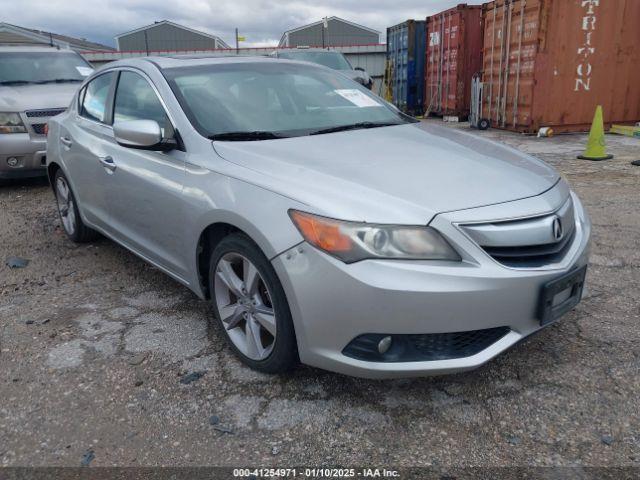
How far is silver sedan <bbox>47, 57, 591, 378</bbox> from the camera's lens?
205 cm

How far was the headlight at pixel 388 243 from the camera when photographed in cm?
204

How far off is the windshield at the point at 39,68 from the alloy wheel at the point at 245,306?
6225 millimetres

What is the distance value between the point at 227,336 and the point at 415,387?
0.96 m

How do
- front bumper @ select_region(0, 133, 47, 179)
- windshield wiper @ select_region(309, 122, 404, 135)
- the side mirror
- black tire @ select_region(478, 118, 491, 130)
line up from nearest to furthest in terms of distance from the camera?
the side mirror → windshield wiper @ select_region(309, 122, 404, 135) → front bumper @ select_region(0, 133, 47, 179) → black tire @ select_region(478, 118, 491, 130)

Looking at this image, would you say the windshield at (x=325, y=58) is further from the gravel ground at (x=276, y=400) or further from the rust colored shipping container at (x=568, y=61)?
the gravel ground at (x=276, y=400)

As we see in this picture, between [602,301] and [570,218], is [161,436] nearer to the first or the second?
[570,218]

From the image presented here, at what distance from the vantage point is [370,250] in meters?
2.04

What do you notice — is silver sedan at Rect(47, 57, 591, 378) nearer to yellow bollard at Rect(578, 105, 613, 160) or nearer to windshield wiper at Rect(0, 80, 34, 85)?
windshield wiper at Rect(0, 80, 34, 85)

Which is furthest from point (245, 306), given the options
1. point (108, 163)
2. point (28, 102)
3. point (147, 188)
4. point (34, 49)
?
point (34, 49)

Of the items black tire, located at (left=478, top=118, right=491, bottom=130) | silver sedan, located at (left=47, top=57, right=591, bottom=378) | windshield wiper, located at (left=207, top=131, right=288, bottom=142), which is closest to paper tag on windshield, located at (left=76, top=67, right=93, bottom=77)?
silver sedan, located at (left=47, top=57, right=591, bottom=378)

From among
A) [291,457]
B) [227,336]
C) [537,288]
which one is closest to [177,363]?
[227,336]

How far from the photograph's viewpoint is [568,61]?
33.3ft

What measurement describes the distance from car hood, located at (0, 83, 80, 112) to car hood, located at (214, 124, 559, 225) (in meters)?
4.99

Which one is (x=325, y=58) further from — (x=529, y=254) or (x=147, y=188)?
(x=529, y=254)
